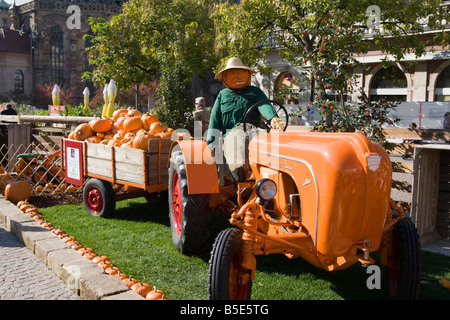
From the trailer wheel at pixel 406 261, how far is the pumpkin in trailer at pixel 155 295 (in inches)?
70.1

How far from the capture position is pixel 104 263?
4.14 m

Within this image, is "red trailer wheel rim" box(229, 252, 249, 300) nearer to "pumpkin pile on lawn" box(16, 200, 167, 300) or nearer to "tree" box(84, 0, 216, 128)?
"pumpkin pile on lawn" box(16, 200, 167, 300)

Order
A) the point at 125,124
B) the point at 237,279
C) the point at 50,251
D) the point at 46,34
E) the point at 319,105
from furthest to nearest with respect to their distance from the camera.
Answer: the point at 46,34 → the point at 319,105 → the point at 125,124 → the point at 50,251 → the point at 237,279

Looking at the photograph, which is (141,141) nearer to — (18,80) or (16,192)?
(16,192)

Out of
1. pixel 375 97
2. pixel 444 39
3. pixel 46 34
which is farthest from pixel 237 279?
pixel 46 34

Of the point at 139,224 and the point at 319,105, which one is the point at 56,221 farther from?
the point at 319,105

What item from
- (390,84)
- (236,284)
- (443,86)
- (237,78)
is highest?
(390,84)

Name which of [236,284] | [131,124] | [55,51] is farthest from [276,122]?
[55,51]

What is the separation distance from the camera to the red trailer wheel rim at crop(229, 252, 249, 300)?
3.05 meters

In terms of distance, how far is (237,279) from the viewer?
308 centimetres

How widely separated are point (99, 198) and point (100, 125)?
55.4 inches

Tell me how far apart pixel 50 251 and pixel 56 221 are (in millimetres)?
1710
